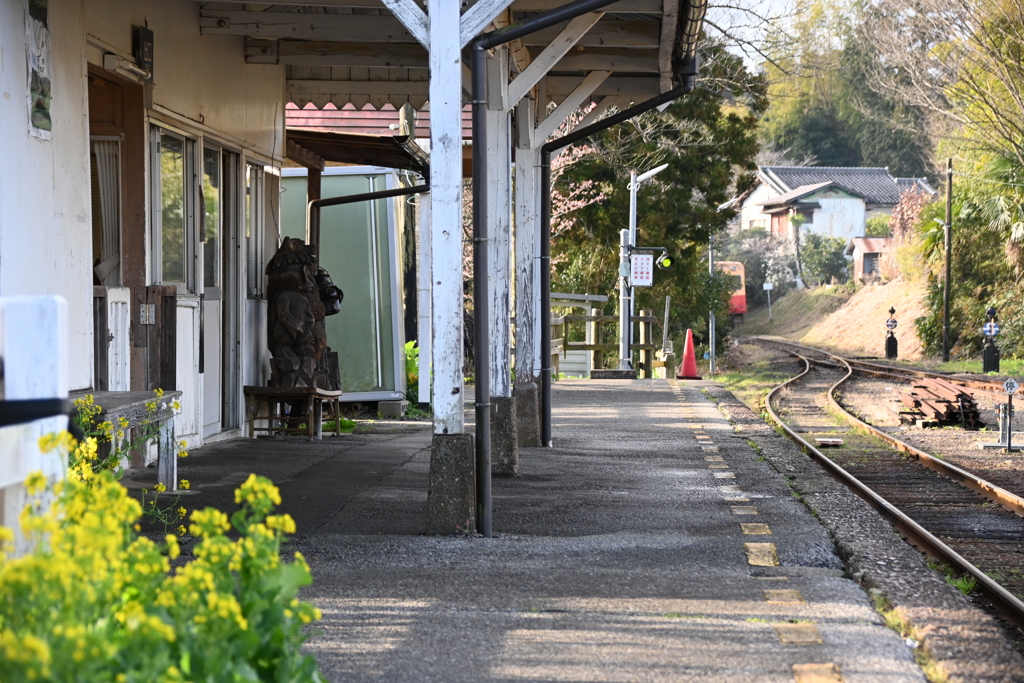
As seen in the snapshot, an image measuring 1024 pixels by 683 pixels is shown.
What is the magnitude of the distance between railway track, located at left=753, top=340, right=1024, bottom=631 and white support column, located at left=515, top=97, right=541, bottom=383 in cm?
295

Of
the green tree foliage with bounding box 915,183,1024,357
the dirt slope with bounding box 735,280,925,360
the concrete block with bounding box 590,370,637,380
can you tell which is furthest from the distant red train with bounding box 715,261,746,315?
the concrete block with bounding box 590,370,637,380

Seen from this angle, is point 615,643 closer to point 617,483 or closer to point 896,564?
point 896,564

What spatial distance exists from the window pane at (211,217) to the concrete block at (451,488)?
14.8ft

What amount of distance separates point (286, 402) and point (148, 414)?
4.80 m

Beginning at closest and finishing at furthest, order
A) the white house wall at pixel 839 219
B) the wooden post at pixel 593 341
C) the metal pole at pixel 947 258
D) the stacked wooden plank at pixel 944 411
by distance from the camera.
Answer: the stacked wooden plank at pixel 944 411 < the wooden post at pixel 593 341 < the metal pole at pixel 947 258 < the white house wall at pixel 839 219

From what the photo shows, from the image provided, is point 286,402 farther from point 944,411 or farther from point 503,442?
point 944,411

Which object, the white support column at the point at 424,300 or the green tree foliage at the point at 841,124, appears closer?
the white support column at the point at 424,300

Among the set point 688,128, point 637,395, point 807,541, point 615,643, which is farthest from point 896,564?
point 688,128

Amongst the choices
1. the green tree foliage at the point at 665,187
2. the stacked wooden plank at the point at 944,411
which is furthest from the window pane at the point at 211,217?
the green tree foliage at the point at 665,187

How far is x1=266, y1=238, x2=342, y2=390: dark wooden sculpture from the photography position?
10641mm

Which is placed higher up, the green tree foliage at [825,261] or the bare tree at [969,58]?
the bare tree at [969,58]

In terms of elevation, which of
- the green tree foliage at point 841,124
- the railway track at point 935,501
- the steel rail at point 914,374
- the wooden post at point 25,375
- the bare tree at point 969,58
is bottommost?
the railway track at point 935,501

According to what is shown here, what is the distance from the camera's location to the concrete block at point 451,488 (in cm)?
597

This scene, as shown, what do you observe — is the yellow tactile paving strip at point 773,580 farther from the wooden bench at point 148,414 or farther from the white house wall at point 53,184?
the white house wall at point 53,184
